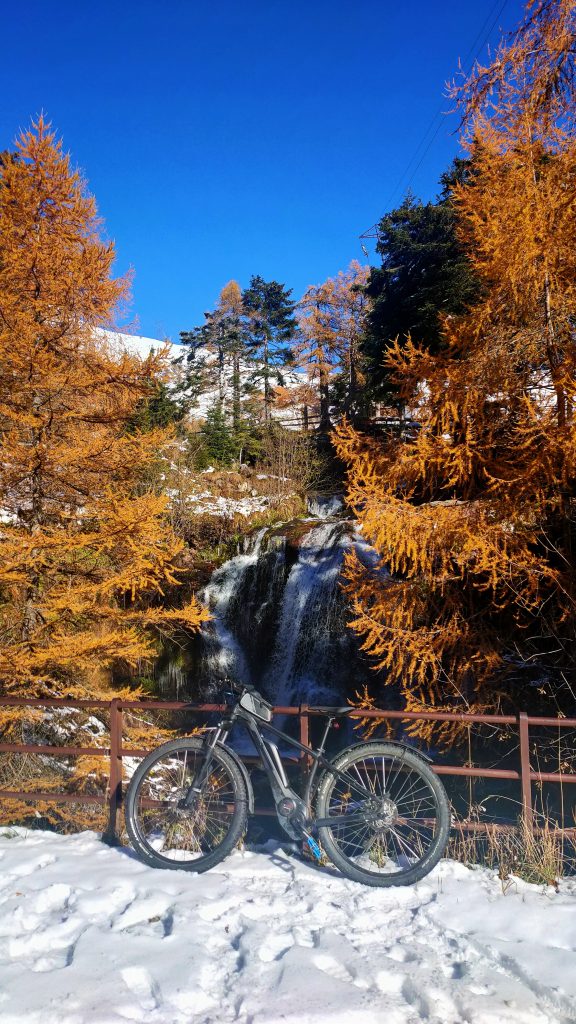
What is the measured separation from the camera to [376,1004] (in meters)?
2.53

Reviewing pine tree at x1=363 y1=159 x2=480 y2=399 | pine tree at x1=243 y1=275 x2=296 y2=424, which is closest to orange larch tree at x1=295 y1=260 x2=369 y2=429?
pine tree at x1=243 y1=275 x2=296 y2=424

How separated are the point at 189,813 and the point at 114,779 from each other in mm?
1015

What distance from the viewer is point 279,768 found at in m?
3.94

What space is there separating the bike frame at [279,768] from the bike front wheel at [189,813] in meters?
0.06

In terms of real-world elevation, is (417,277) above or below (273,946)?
above

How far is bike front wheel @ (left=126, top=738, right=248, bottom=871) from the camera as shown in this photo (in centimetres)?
386

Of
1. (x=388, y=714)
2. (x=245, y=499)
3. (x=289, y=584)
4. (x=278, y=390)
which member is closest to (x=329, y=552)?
(x=289, y=584)

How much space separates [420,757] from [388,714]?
26.5 inches

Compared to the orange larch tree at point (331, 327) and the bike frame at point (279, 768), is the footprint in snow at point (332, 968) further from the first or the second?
the orange larch tree at point (331, 327)

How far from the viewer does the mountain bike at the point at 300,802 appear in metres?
3.77

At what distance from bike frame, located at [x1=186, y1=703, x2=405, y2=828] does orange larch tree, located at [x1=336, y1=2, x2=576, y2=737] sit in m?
4.04

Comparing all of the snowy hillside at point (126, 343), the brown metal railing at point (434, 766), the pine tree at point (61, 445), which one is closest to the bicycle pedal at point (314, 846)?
the brown metal railing at point (434, 766)

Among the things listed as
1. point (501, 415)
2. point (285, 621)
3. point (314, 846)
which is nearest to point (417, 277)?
point (285, 621)

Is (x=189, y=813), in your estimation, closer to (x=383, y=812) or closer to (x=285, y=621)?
(x=383, y=812)
